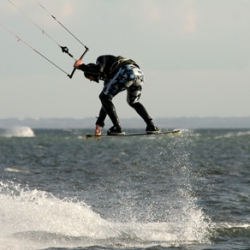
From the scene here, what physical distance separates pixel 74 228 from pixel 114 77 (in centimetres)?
411

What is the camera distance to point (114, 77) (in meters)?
15.3

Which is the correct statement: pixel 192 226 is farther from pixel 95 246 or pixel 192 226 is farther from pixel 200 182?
pixel 200 182

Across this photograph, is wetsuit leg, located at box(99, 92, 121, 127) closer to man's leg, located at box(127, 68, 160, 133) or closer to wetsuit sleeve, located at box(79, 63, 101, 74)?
man's leg, located at box(127, 68, 160, 133)

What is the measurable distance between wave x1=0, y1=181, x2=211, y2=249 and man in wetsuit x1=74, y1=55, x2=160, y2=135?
2.64 metres

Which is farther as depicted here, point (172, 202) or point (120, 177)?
point (120, 177)

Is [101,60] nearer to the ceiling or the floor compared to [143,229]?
nearer to the ceiling

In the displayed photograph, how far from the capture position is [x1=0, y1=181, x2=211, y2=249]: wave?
52.5 ft

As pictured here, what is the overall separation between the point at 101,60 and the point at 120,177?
16480 millimetres

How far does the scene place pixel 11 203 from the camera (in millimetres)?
18906

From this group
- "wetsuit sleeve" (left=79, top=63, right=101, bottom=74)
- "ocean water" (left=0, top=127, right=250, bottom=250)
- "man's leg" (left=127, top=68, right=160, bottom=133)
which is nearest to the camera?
"wetsuit sleeve" (left=79, top=63, right=101, bottom=74)

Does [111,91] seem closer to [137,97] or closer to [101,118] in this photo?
[137,97]

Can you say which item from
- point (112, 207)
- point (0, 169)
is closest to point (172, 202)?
point (112, 207)

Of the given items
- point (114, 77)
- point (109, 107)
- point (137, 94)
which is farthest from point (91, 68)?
point (137, 94)

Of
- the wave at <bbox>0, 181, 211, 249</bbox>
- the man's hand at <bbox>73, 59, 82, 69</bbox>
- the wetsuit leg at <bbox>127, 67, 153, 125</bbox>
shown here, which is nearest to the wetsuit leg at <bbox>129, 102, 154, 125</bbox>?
the wetsuit leg at <bbox>127, 67, 153, 125</bbox>
